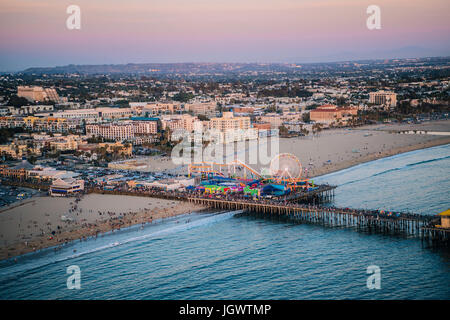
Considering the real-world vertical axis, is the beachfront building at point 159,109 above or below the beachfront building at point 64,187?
above

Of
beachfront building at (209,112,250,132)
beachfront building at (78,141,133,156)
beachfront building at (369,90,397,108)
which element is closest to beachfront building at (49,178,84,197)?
beachfront building at (78,141,133,156)

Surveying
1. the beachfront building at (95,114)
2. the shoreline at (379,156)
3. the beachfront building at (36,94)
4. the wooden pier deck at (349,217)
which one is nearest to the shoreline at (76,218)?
the wooden pier deck at (349,217)

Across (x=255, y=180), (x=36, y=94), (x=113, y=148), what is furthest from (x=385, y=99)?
(x=255, y=180)

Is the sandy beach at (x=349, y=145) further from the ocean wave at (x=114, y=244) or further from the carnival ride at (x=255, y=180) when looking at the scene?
the ocean wave at (x=114, y=244)

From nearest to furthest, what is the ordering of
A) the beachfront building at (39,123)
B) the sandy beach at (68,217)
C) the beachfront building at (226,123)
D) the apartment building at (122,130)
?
the sandy beach at (68,217) → the apartment building at (122,130) → the beachfront building at (39,123) → the beachfront building at (226,123)

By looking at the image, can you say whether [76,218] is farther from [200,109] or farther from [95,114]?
[200,109]

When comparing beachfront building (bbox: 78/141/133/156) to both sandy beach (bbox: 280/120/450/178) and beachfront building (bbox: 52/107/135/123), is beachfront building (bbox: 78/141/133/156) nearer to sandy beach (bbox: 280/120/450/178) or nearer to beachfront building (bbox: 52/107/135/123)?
sandy beach (bbox: 280/120/450/178)

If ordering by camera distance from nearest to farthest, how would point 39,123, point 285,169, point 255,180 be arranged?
point 255,180 < point 285,169 < point 39,123

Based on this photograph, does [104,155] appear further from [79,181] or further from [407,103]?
[407,103]
